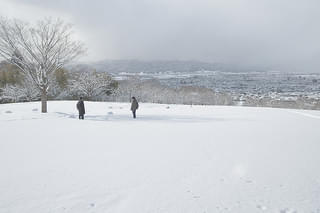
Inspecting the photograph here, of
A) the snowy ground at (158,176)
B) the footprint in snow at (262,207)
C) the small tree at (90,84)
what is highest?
the small tree at (90,84)

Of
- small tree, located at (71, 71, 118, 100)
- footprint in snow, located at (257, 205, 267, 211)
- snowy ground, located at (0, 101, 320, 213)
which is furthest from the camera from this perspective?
small tree, located at (71, 71, 118, 100)

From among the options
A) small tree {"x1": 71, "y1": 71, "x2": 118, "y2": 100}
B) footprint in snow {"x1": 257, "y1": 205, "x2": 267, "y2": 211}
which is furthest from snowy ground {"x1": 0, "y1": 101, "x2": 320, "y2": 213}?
small tree {"x1": 71, "y1": 71, "x2": 118, "y2": 100}

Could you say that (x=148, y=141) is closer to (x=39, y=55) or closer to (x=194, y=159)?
(x=194, y=159)

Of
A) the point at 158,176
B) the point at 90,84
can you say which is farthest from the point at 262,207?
the point at 90,84

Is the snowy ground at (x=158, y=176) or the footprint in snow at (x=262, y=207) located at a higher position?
the footprint in snow at (x=262, y=207)

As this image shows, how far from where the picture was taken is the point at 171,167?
4.81m

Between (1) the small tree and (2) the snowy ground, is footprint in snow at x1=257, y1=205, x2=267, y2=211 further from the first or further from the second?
(1) the small tree

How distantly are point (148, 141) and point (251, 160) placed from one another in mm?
3553

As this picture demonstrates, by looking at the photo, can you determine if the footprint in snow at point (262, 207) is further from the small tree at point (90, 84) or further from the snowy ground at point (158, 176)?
the small tree at point (90, 84)

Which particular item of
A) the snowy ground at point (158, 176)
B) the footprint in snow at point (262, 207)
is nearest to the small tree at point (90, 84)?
the snowy ground at point (158, 176)

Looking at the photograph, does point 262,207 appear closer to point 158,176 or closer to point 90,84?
point 158,176

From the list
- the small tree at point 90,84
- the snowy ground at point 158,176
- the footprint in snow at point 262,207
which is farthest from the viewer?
the small tree at point 90,84

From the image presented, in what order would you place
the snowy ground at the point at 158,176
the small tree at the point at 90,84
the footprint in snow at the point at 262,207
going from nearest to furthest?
the footprint in snow at the point at 262,207 < the snowy ground at the point at 158,176 < the small tree at the point at 90,84

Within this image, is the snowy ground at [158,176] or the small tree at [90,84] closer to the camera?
the snowy ground at [158,176]
